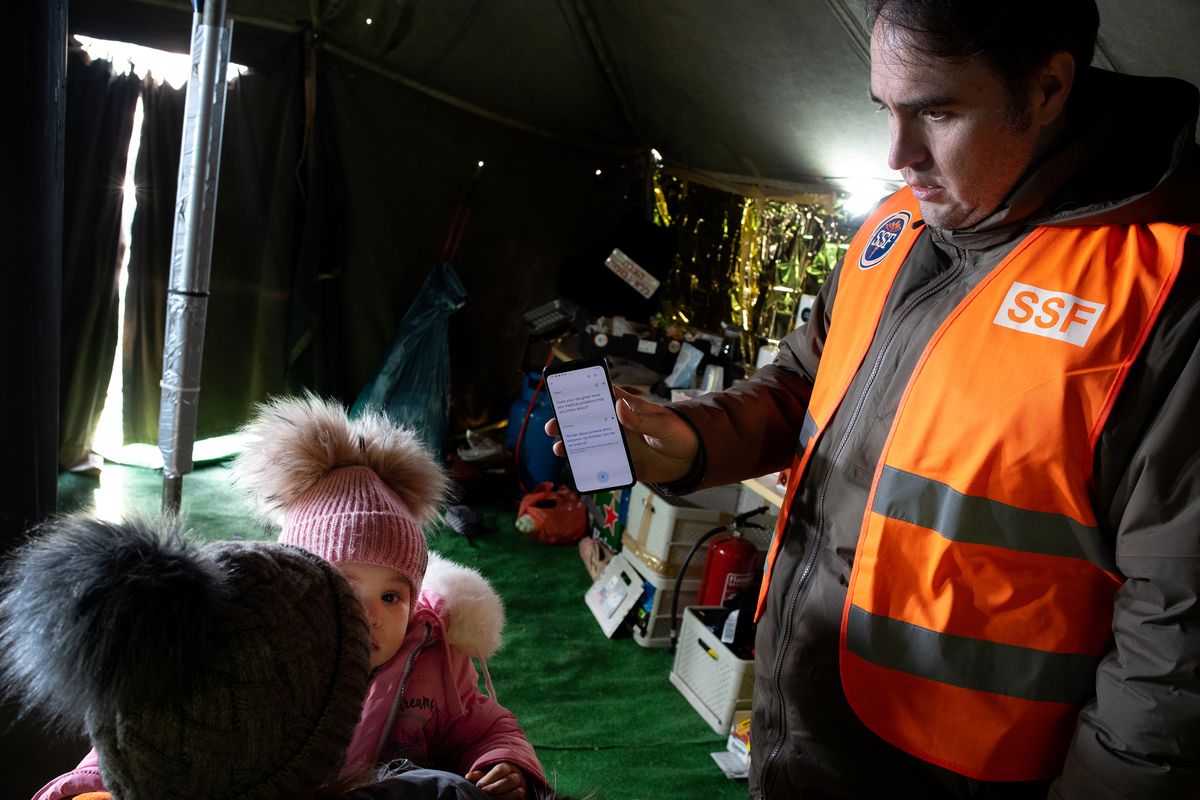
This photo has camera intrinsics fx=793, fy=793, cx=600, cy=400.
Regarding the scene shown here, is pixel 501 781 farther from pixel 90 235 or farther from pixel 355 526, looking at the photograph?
pixel 90 235

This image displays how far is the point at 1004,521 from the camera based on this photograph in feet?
2.85

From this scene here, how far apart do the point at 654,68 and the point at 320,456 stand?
281cm

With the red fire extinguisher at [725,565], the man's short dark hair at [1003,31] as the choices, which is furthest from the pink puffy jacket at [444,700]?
the red fire extinguisher at [725,565]

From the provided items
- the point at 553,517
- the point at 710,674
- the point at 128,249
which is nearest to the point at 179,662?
the point at 710,674

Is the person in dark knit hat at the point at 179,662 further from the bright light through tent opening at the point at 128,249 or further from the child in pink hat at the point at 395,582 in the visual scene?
the bright light through tent opening at the point at 128,249

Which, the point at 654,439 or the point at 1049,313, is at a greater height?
the point at 1049,313

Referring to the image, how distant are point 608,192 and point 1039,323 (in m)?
4.04

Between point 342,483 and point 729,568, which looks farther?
point 729,568

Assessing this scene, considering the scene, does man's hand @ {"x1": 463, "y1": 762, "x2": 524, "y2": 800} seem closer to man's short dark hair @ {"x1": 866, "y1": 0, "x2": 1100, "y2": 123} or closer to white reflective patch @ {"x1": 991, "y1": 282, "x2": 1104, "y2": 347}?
white reflective patch @ {"x1": 991, "y1": 282, "x2": 1104, "y2": 347}

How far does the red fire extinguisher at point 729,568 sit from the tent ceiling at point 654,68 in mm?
1488

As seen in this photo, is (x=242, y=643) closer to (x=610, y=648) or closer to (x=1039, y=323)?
(x=1039, y=323)

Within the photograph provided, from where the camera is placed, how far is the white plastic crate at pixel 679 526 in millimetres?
2895

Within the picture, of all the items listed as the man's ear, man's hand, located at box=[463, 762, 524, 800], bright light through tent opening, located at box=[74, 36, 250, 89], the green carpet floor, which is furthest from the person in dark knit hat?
bright light through tent opening, located at box=[74, 36, 250, 89]

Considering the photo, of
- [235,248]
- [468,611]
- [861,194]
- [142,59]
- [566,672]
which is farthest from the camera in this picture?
[235,248]
